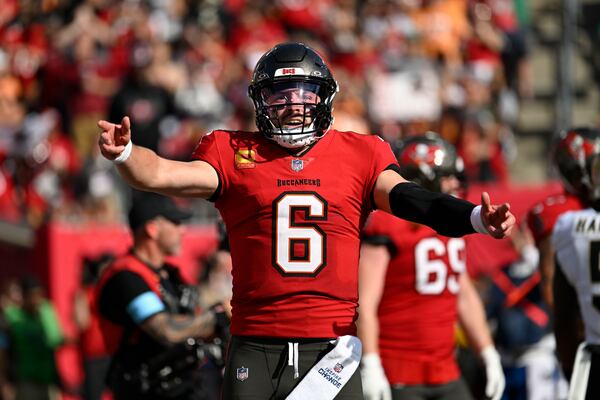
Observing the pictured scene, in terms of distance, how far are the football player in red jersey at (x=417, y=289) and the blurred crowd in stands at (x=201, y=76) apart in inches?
218

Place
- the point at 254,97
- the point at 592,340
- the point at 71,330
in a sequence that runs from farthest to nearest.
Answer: the point at 71,330
the point at 592,340
the point at 254,97

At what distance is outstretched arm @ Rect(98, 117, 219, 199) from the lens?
4.30 meters

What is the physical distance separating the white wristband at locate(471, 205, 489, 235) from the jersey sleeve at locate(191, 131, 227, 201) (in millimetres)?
989

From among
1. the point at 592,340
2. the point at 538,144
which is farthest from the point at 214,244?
the point at 592,340

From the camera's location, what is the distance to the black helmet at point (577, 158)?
19.1 feet

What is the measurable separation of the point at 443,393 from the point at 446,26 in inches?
344

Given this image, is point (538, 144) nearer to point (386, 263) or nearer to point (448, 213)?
point (386, 263)

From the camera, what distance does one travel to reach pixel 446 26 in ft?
47.2

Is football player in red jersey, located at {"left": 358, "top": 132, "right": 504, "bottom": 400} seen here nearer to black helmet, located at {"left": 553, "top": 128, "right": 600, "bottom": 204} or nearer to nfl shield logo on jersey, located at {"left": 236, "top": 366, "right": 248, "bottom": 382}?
black helmet, located at {"left": 553, "top": 128, "right": 600, "bottom": 204}

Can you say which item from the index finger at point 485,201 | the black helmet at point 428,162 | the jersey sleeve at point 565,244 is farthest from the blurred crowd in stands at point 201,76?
the index finger at point 485,201

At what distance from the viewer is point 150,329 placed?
607 cm

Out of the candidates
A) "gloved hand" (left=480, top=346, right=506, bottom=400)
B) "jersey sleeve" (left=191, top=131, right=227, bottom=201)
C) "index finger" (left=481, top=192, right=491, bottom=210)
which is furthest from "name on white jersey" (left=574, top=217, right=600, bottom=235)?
"jersey sleeve" (left=191, top=131, right=227, bottom=201)

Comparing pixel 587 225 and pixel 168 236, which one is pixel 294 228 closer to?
pixel 587 225

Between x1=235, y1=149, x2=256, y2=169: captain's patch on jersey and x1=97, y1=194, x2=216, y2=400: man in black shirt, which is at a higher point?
x1=235, y1=149, x2=256, y2=169: captain's patch on jersey
